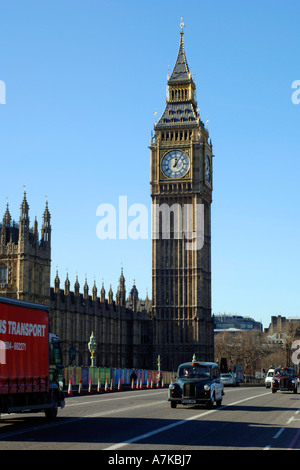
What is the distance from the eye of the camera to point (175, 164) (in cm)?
11844

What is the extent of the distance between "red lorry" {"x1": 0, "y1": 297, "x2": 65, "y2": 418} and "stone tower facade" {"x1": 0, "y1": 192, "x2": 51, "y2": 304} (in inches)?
2083

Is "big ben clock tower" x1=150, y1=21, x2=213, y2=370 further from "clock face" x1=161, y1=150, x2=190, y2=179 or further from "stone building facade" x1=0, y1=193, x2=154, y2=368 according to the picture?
"stone building facade" x1=0, y1=193, x2=154, y2=368

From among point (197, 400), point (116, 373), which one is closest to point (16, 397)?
point (197, 400)

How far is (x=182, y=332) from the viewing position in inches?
4491

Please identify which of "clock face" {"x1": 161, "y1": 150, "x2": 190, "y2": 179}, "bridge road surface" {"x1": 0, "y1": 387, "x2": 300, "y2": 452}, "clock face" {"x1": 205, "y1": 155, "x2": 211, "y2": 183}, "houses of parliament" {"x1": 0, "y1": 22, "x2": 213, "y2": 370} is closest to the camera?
"bridge road surface" {"x1": 0, "y1": 387, "x2": 300, "y2": 452}

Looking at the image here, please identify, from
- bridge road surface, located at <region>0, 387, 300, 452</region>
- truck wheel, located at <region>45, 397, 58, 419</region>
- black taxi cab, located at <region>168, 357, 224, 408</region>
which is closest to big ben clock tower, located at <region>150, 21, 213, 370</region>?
black taxi cab, located at <region>168, 357, 224, 408</region>

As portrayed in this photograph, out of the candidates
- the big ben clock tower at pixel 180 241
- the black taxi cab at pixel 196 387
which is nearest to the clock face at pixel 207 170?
the big ben clock tower at pixel 180 241

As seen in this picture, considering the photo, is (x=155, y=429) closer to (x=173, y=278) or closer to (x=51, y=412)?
(x=51, y=412)

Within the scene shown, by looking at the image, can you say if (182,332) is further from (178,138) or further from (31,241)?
(31,241)

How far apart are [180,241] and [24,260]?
42.3 meters

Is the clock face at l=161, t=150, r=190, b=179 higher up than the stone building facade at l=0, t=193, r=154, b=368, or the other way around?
the clock face at l=161, t=150, r=190, b=179

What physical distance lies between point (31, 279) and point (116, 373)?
765 inches

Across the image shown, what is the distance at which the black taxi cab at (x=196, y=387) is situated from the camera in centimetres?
2989

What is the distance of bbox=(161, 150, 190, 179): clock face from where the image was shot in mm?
117875
